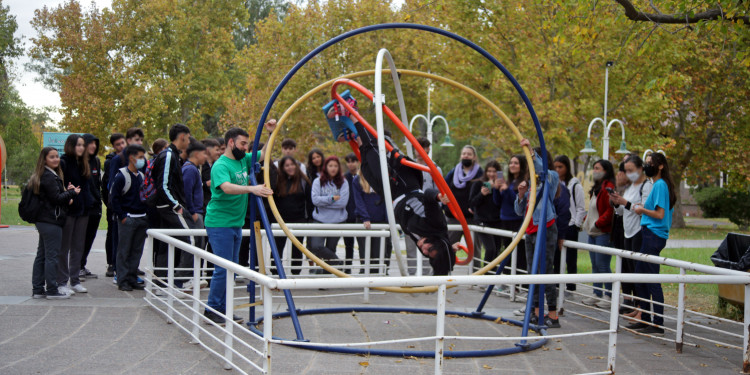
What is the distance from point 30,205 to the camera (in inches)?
301

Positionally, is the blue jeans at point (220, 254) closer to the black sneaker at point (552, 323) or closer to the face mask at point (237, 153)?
the face mask at point (237, 153)

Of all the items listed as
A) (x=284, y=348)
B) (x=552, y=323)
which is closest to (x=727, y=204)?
(x=552, y=323)

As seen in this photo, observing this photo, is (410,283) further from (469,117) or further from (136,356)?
(469,117)

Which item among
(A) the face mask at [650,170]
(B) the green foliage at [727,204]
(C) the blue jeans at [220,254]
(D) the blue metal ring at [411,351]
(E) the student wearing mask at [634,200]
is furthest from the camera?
(B) the green foliage at [727,204]

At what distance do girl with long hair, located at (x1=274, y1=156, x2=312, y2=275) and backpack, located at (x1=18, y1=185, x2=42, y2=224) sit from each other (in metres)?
3.13

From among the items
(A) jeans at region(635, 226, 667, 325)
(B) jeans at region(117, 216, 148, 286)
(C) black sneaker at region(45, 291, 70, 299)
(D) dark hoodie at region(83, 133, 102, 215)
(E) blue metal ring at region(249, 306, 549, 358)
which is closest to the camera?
(E) blue metal ring at region(249, 306, 549, 358)

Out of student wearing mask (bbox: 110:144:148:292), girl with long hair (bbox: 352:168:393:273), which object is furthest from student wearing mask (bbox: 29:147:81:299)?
girl with long hair (bbox: 352:168:393:273)

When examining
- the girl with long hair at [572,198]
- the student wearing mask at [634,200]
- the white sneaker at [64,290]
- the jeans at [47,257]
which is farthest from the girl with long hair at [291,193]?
the student wearing mask at [634,200]

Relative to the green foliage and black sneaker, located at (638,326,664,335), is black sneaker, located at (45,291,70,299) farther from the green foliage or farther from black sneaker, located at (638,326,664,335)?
the green foliage

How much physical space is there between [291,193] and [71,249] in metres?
3.03

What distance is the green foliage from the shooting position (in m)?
28.0

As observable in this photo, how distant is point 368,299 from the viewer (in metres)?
8.84

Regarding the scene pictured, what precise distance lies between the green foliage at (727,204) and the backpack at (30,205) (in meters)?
27.0

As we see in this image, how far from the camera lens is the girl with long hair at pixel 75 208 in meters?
8.27
